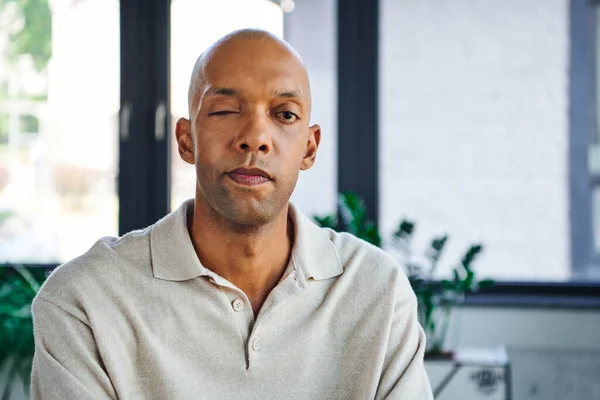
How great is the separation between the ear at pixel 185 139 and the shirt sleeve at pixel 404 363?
0.44m

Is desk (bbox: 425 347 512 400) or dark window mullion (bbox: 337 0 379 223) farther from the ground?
dark window mullion (bbox: 337 0 379 223)

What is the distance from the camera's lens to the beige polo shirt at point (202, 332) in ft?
4.02

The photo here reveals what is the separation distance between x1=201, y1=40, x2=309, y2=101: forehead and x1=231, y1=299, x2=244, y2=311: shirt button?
333 millimetres

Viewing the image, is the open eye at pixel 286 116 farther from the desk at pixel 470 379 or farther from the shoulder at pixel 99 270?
the desk at pixel 470 379

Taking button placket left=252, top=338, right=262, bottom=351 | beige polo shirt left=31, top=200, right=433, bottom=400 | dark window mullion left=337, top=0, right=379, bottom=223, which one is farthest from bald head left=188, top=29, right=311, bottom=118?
dark window mullion left=337, top=0, right=379, bottom=223

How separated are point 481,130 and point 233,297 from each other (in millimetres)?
2083

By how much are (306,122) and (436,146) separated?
6.27ft

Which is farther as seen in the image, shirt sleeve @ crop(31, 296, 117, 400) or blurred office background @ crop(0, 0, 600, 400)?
blurred office background @ crop(0, 0, 600, 400)

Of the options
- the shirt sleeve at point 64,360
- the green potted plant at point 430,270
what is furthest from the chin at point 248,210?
the green potted plant at point 430,270

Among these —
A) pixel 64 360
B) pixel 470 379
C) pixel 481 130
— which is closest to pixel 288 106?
pixel 64 360

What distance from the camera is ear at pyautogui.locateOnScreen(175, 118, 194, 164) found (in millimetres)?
1373

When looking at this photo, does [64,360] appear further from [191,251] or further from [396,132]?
[396,132]

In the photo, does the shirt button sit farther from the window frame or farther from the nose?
the window frame

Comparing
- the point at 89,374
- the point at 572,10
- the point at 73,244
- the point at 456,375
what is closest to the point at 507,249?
the point at 456,375
